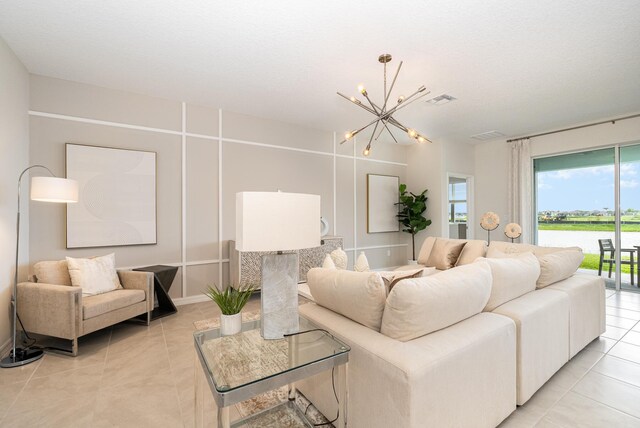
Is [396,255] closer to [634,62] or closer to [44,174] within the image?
[634,62]

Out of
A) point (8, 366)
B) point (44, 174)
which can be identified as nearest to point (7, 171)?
point (44, 174)

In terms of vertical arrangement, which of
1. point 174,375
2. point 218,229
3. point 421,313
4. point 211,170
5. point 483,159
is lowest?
point 174,375

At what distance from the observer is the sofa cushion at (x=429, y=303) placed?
138 cm

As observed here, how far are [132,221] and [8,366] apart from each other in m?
1.72

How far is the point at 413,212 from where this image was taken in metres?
5.95

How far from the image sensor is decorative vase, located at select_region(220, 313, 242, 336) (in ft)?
5.18

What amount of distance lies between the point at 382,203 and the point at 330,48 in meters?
3.76

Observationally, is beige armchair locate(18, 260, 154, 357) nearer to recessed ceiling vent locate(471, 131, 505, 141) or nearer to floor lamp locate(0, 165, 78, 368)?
floor lamp locate(0, 165, 78, 368)

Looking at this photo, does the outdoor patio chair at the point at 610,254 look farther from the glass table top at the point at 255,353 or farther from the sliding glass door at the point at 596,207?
the glass table top at the point at 255,353

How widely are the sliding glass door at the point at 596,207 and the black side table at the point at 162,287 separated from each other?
253 inches

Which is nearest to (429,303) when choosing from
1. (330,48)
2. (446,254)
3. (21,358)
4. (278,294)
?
(278,294)

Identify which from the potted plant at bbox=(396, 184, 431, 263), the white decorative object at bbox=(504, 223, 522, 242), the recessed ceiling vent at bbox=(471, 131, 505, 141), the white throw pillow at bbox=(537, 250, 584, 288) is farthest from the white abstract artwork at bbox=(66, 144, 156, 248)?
the recessed ceiling vent at bbox=(471, 131, 505, 141)

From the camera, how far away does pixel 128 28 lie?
94.9 inches

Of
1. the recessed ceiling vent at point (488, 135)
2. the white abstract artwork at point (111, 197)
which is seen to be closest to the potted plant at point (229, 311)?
the white abstract artwork at point (111, 197)
